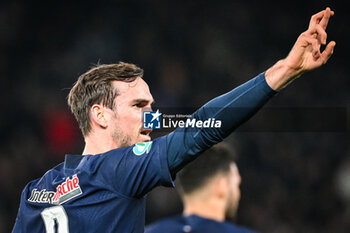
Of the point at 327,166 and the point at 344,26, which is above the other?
the point at 344,26

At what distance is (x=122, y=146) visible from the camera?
2562 millimetres

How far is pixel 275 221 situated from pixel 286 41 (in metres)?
3.10

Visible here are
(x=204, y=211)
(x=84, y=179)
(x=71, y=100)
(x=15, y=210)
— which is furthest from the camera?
(x=15, y=210)

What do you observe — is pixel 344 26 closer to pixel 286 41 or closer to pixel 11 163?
pixel 286 41

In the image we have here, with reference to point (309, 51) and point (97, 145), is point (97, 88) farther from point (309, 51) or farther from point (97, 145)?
point (309, 51)

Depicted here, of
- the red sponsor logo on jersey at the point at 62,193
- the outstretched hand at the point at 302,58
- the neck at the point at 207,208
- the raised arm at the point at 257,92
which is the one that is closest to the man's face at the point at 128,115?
the red sponsor logo on jersey at the point at 62,193

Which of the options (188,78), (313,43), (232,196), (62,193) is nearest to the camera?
(313,43)

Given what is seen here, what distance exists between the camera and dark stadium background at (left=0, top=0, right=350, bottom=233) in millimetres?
7691

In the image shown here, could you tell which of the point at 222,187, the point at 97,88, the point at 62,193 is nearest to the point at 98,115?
the point at 97,88

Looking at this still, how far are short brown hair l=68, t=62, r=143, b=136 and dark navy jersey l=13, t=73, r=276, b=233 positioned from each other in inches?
10.0

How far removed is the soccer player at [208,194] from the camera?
10.7 feet

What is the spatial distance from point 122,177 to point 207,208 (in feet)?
4.67

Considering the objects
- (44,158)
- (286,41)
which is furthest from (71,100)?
(286,41)

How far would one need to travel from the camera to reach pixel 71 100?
9.30ft
